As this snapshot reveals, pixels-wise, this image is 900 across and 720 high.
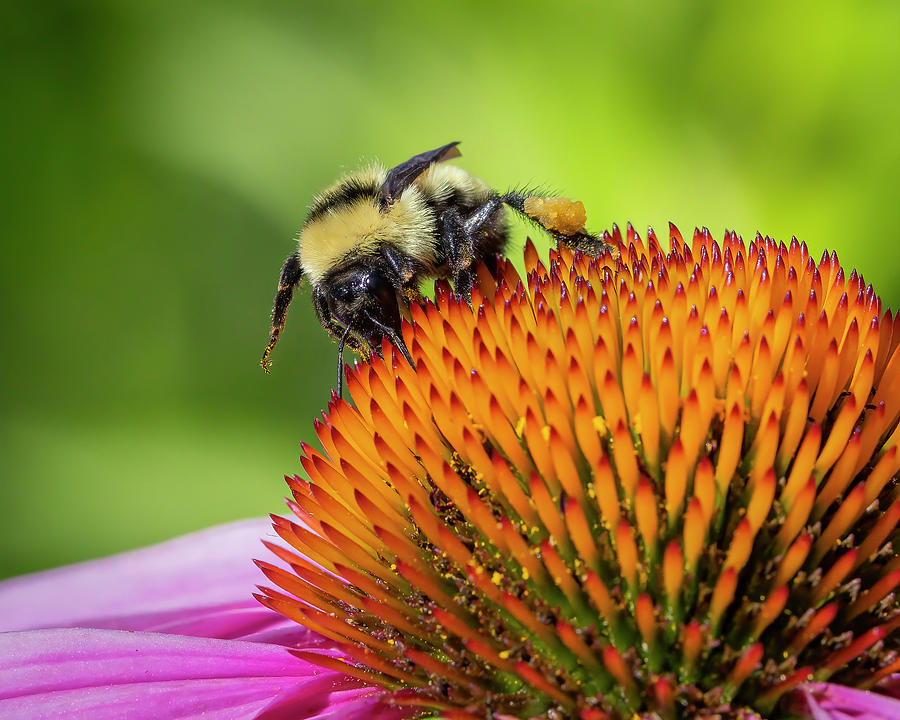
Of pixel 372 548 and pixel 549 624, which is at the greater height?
pixel 372 548

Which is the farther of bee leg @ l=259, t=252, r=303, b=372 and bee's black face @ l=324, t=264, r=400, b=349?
bee leg @ l=259, t=252, r=303, b=372

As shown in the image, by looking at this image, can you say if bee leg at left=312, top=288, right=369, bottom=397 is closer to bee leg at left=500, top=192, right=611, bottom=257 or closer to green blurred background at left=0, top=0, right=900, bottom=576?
bee leg at left=500, top=192, right=611, bottom=257

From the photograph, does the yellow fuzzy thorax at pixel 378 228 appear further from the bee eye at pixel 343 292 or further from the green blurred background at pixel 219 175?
the green blurred background at pixel 219 175

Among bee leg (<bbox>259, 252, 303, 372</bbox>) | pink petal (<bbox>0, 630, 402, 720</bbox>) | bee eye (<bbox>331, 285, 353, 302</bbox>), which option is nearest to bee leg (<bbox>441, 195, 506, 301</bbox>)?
bee eye (<bbox>331, 285, 353, 302</bbox>)

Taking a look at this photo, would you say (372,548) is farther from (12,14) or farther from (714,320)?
(12,14)

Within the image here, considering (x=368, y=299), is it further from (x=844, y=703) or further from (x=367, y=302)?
(x=844, y=703)

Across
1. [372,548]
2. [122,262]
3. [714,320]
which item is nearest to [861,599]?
[714,320]
